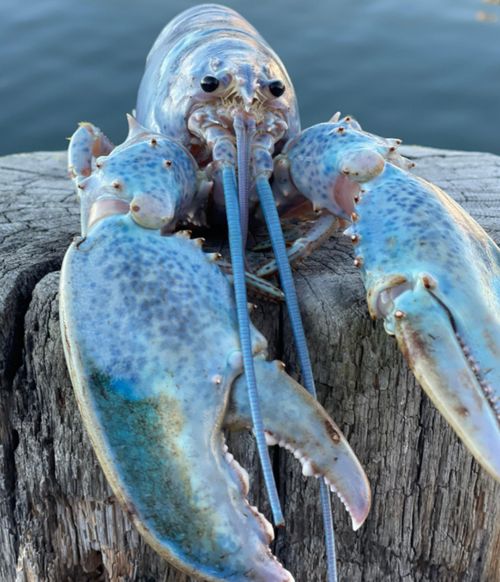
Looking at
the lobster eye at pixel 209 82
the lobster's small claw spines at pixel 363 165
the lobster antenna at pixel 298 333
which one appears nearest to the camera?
the lobster antenna at pixel 298 333

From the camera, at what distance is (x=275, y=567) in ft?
4.83

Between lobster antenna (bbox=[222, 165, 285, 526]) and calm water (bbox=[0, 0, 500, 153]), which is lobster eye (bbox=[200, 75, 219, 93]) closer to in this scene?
lobster antenna (bbox=[222, 165, 285, 526])

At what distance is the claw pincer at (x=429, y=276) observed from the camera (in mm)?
1461

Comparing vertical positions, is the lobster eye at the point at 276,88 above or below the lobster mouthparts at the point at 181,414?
above

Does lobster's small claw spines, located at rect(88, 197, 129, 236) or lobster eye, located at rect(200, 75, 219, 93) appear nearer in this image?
lobster's small claw spines, located at rect(88, 197, 129, 236)

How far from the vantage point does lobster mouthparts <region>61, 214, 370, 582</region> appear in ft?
4.83

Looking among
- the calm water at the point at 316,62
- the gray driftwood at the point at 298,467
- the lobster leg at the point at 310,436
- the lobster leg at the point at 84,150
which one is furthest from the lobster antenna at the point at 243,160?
the calm water at the point at 316,62

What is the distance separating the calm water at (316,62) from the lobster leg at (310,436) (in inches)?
189

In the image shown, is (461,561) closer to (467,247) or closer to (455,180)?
(467,247)

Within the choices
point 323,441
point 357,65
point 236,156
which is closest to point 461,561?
point 323,441

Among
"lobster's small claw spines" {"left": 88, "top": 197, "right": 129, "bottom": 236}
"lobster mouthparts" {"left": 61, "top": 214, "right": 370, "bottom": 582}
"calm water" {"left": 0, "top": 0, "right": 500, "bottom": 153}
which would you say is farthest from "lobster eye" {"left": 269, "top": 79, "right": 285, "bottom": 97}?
"calm water" {"left": 0, "top": 0, "right": 500, "bottom": 153}

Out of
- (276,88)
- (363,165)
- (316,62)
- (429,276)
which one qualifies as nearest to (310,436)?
(429,276)

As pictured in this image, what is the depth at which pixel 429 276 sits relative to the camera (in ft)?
5.12

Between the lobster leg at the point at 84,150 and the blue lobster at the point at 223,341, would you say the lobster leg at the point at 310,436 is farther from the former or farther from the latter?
the lobster leg at the point at 84,150
